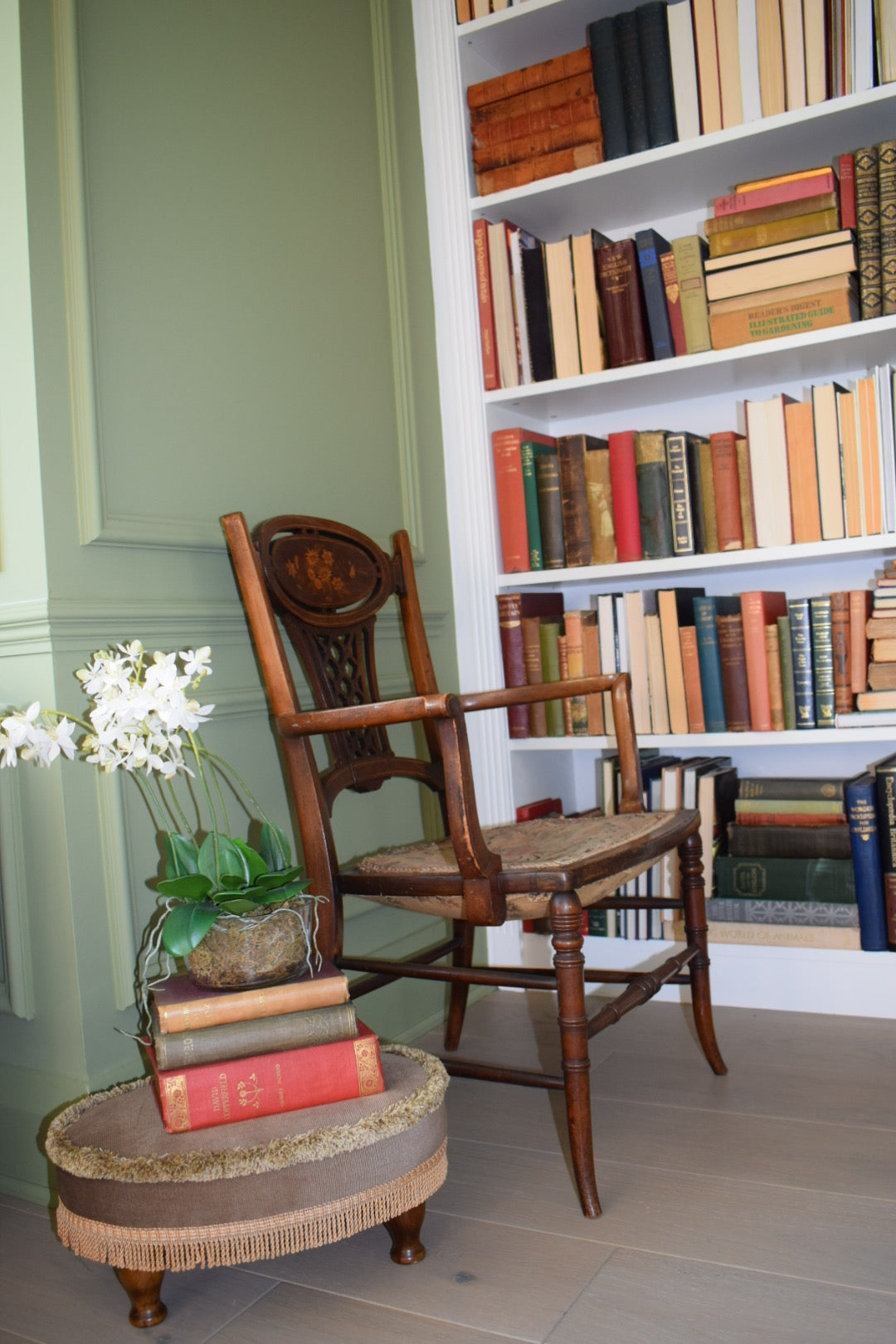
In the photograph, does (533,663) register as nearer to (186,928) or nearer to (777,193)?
(777,193)

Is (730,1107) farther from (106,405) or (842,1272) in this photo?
(106,405)

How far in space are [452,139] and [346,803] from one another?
1.37m

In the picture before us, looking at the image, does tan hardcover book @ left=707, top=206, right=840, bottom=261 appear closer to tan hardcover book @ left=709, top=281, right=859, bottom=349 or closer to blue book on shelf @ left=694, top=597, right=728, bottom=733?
tan hardcover book @ left=709, top=281, right=859, bottom=349

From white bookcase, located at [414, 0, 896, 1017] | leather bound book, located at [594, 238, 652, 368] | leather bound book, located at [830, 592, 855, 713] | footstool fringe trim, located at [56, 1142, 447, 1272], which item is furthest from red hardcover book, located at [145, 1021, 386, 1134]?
leather bound book, located at [594, 238, 652, 368]

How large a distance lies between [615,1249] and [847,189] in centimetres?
172

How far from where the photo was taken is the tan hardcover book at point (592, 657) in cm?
216

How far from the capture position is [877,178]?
187cm

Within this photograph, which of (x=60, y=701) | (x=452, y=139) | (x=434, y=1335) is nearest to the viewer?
(x=434, y=1335)

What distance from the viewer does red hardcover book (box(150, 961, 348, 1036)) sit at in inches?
47.6

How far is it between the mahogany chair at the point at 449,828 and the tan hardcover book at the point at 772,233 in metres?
0.81

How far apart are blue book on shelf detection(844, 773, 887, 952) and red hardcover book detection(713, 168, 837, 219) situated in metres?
1.05

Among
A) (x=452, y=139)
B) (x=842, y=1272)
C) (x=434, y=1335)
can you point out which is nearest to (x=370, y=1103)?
(x=434, y=1335)

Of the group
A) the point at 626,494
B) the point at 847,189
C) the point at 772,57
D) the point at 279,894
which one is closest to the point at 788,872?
the point at 626,494

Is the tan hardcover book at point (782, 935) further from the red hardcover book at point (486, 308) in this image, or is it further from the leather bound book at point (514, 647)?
the red hardcover book at point (486, 308)
